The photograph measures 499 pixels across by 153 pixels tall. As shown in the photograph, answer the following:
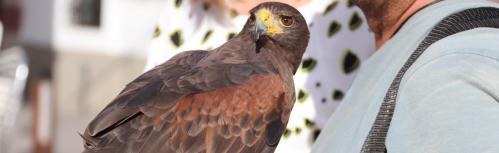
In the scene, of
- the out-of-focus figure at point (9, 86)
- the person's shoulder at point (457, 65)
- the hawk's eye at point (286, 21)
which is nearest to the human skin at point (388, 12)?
the hawk's eye at point (286, 21)

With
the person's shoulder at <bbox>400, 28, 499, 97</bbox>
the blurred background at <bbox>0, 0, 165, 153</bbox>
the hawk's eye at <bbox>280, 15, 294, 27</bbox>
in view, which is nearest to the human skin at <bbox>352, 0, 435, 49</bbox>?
the hawk's eye at <bbox>280, 15, 294, 27</bbox>

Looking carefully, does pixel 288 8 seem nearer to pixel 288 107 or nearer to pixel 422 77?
pixel 288 107

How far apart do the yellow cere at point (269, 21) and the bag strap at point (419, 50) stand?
0.35 meters

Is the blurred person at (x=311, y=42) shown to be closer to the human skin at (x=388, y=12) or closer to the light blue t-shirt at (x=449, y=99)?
the human skin at (x=388, y=12)

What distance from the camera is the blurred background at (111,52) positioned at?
2.70m

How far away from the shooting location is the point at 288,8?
2.20 metres

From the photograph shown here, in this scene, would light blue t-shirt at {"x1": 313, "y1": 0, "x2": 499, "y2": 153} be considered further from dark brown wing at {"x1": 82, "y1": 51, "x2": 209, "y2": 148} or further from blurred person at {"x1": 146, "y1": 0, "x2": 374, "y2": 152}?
blurred person at {"x1": 146, "y1": 0, "x2": 374, "y2": 152}

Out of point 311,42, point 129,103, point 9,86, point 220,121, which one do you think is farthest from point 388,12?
point 9,86

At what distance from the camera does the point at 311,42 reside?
276 centimetres

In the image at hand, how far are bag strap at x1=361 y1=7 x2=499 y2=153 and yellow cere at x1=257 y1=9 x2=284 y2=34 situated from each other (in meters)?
0.35

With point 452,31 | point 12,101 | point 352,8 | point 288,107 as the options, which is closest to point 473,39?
point 452,31

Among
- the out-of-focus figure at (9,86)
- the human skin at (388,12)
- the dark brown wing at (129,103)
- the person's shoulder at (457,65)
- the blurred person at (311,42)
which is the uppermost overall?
the person's shoulder at (457,65)

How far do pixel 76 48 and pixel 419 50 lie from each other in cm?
1158

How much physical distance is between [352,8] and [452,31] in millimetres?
860
